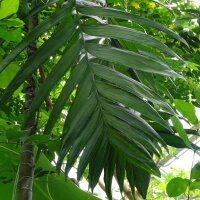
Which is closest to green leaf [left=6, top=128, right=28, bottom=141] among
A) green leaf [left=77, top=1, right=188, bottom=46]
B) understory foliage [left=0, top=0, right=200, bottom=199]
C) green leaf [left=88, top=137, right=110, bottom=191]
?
understory foliage [left=0, top=0, right=200, bottom=199]

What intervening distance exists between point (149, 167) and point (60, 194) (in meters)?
0.32

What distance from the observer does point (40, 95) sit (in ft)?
1.82

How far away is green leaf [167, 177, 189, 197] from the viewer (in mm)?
949

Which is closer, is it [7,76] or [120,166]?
[120,166]

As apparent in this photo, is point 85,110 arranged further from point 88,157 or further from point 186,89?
point 186,89

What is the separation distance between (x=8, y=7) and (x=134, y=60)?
31cm

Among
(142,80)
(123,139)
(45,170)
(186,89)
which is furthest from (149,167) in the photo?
(186,89)

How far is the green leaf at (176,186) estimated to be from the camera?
95 centimetres

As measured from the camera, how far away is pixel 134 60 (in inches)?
22.3

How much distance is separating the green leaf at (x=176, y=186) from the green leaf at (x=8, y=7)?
527 millimetres

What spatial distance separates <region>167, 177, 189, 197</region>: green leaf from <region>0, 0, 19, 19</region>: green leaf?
527mm

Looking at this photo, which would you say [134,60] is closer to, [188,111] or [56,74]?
[56,74]

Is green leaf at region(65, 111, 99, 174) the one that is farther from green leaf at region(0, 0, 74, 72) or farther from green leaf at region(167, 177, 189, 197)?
green leaf at region(167, 177, 189, 197)

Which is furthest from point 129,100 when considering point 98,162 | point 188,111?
point 188,111
